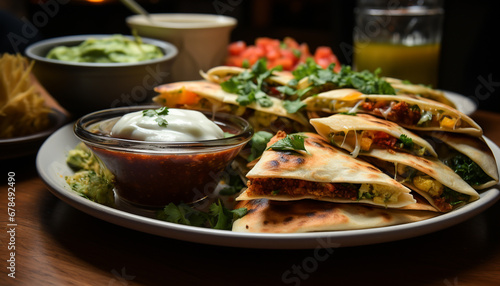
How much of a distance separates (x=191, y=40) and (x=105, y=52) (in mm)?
562

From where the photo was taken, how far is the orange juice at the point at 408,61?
116 inches

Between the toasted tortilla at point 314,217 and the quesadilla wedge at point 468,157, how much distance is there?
9.9 inches

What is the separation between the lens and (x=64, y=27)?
5938mm

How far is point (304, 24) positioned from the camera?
19.9 feet

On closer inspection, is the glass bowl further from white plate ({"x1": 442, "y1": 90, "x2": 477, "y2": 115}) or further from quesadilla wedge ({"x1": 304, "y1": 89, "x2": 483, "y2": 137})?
white plate ({"x1": 442, "y1": 90, "x2": 477, "y2": 115})

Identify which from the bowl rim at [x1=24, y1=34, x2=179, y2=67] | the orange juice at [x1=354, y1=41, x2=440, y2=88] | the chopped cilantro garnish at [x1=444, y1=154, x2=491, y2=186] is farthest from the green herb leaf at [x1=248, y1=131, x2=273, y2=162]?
the orange juice at [x1=354, y1=41, x2=440, y2=88]

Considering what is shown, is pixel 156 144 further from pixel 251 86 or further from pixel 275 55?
pixel 275 55

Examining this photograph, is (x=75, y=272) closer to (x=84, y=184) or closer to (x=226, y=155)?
(x=84, y=184)

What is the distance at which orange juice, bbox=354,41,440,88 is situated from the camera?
294 cm

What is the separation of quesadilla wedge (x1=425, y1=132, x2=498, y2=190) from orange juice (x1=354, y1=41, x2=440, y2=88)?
1.38 metres

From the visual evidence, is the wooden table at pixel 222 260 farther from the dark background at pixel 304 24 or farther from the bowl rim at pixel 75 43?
the dark background at pixel 304 24

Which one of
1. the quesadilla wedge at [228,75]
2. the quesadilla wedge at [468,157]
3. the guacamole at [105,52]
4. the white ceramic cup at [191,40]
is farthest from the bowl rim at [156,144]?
the white ceramic cup at [191,40]

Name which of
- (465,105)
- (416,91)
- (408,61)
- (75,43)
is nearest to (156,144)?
(416,91)

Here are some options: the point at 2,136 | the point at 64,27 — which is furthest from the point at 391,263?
the point at 64,27
